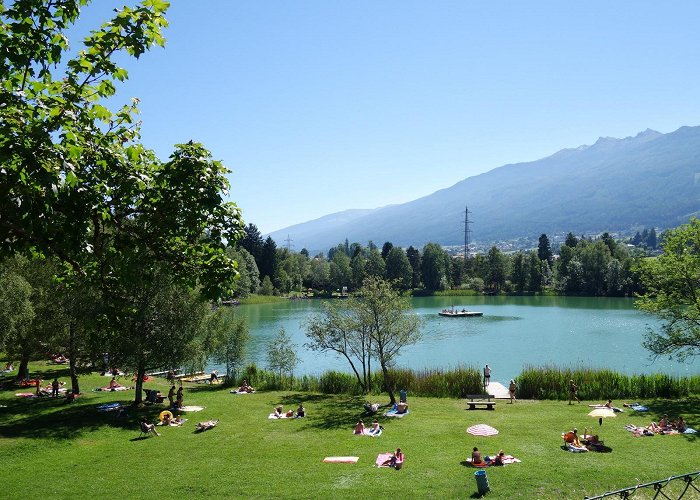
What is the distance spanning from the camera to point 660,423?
73.1 ft

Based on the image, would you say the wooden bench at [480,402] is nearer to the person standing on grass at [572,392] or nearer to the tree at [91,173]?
the person standing on grass at [572,392]

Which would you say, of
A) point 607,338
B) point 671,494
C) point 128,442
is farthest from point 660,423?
point 607,338

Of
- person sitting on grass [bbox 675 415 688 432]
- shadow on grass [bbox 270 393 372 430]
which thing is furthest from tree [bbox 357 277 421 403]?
person sitting on grass [bbox 675 415 688 432]

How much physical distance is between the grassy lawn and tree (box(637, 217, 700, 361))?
3.19 m

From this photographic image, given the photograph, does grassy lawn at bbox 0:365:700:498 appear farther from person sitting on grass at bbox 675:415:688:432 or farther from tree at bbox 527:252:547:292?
tree at bbox 527:252:547:292

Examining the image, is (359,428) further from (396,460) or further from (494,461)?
(494,461)

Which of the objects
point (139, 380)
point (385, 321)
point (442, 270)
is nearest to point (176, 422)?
point (139, 380)

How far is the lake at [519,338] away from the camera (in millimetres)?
47406

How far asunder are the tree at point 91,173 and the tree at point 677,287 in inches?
1085

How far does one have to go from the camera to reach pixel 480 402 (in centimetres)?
2872

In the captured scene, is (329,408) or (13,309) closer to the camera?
(13,309)

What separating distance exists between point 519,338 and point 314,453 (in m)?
48.1

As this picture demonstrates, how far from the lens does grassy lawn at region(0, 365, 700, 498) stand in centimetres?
1628

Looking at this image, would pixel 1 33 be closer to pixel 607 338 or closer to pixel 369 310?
pixel 369 310
